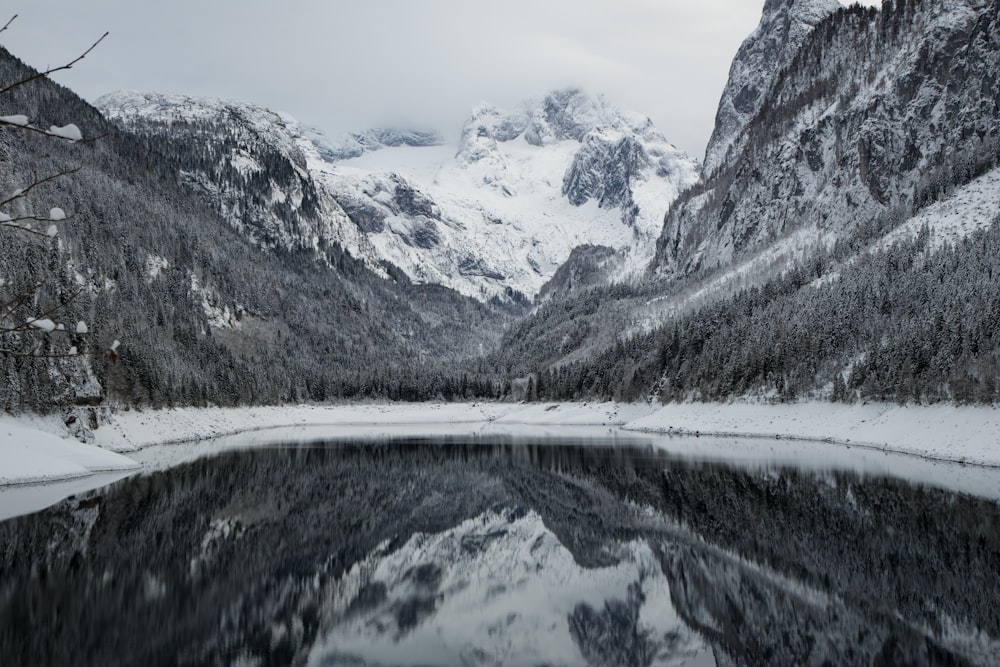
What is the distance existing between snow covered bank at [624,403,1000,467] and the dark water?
721 inches

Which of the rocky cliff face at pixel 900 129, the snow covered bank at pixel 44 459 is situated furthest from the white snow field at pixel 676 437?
the rocky cliff face at pixel 900 129

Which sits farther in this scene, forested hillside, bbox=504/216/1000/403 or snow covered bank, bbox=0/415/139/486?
forested hillside, bbox=504/216/1000/403

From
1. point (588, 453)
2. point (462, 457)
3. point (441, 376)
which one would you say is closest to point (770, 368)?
point (588, 453)

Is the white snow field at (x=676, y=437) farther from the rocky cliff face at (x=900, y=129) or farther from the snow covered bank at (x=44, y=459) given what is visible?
the rocky cliff face at (x=900, y=129)

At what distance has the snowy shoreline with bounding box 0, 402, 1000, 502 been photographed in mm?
43906

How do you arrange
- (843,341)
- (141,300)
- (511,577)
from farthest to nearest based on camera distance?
(141,300) < (843,341) < (511,577)

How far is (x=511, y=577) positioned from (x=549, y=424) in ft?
310

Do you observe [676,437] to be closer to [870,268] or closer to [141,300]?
[870,268]

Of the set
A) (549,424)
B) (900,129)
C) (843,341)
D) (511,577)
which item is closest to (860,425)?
(843,341)

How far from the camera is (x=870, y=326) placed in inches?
3059

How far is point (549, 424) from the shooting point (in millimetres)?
113188

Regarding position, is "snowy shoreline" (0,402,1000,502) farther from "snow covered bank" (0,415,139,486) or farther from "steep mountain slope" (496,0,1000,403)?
"steep mountain slope" (496,0,1000,403)

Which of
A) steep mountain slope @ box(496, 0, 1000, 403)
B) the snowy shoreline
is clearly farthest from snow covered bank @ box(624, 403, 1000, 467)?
steep mountain slope @ box(496, 0, 1000, 403)

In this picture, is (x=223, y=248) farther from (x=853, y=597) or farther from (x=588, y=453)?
(x=853, y=597)
